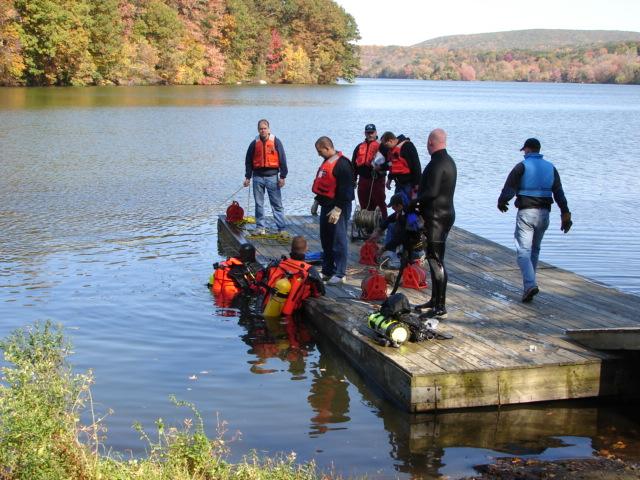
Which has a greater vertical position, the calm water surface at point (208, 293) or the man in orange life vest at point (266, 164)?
the man in orange life vest at point (266, 164)

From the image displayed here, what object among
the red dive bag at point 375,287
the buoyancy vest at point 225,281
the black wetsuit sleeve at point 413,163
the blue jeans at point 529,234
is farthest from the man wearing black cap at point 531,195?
the buoyancy vest at point 225,281

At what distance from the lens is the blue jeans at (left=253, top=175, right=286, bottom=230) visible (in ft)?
41.4

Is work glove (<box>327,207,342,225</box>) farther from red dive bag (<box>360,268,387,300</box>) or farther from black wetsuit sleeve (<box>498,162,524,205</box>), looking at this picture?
black wetsuit sleeve (<box>498,162,524,205</box>)

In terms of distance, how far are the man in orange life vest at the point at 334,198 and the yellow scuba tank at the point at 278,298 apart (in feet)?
1.87

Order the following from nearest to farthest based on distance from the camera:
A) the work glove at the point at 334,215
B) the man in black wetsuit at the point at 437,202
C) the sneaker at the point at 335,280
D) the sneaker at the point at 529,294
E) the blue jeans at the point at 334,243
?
the man in black wetsuit at the point at 437,202 < the sneaker at the point at 529,294 < the work glove at the point at 334,215 < the blue jeans at the point at 334,243 < the sneaker at the point at 335,280

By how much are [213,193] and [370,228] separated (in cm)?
809

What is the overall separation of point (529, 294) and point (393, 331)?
2.15 meters

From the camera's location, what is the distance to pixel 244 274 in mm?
10844

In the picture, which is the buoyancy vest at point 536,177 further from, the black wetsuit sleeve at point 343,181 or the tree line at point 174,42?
the tree line at point 174,42

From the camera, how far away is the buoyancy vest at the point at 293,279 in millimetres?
9664

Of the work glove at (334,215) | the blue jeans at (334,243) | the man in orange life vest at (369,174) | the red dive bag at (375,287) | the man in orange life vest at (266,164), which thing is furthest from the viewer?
the man in orange life vest at (266,164)

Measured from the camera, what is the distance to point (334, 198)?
9695 millimetres

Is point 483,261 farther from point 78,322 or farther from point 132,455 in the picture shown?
point 132,455

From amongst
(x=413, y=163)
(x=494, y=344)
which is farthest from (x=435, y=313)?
(x=413, y=163)
